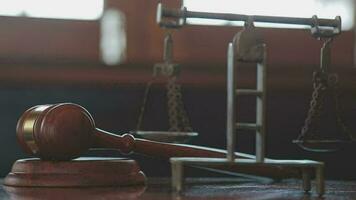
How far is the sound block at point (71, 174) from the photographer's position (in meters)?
0.94

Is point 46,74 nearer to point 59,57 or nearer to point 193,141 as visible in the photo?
point 59,57

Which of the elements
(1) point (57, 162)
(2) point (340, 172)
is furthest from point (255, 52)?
(2) point (340, 172)

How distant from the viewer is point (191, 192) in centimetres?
90

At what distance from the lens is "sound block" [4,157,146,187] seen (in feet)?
3.08

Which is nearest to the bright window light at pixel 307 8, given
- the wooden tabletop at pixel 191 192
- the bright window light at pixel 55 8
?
the bright window light at pixel 55 8

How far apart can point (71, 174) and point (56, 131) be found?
0.19ft

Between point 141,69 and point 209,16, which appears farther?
point 141,69

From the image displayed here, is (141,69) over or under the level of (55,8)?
under

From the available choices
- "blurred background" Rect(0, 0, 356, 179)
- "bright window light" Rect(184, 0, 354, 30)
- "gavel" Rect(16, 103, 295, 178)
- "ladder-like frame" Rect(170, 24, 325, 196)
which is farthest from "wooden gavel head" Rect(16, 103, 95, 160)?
"bright window light" Rect(184, 0, 354, 30)

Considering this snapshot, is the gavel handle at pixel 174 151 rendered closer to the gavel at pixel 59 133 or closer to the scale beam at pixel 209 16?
the gavel at pixel 59 133

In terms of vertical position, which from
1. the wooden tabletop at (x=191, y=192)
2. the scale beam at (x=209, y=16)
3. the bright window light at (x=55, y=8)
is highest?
the bright window light at (x=55, y=8)

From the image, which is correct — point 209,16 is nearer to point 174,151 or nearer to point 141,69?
point 174,151

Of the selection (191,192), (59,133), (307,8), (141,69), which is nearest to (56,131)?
(59,133)

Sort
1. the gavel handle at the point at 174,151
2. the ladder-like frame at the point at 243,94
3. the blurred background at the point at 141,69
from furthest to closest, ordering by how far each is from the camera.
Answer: the blurred background at the point at 141,69 < the gavel handle at the point at 174,151 < the ladder-like frame at the point at 243,94
